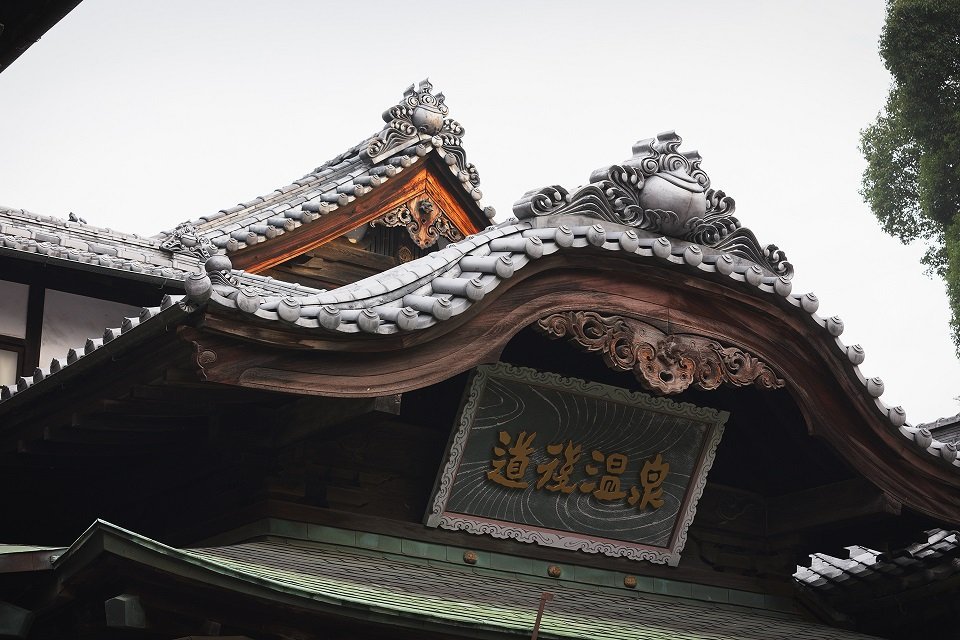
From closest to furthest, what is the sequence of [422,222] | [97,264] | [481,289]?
1. [481,289]
2. [97,264]
3. [422,222]

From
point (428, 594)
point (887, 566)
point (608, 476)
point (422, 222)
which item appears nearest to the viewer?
point (428, 594)

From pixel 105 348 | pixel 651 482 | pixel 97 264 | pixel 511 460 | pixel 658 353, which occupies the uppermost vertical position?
pixel 97 264

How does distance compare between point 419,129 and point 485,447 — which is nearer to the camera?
point 485,447

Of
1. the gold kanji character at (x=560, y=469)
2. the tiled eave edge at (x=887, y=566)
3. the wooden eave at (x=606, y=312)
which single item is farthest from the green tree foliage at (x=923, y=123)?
the gold kanji character at (x=560, y=469)

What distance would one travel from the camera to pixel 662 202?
9.62 metres

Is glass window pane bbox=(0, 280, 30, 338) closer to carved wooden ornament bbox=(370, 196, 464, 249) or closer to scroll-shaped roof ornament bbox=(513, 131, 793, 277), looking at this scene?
carved wooden ornament bbox=(370, 196, 464, 249)

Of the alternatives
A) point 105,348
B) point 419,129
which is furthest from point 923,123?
point 105,348

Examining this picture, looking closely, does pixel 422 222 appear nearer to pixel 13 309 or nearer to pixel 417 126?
pixel 417 126

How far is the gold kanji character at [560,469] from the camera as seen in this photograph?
9.99 metres

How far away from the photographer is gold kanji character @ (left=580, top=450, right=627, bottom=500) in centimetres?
1025

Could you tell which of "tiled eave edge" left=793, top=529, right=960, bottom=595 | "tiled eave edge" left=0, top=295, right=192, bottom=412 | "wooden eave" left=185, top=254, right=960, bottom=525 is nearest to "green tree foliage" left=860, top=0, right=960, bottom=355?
"tiled eave edge" left=793, top=529, right=960, bottom=595

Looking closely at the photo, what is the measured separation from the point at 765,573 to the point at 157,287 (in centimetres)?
625

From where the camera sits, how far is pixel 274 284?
12.6m

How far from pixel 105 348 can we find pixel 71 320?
15.3ft
